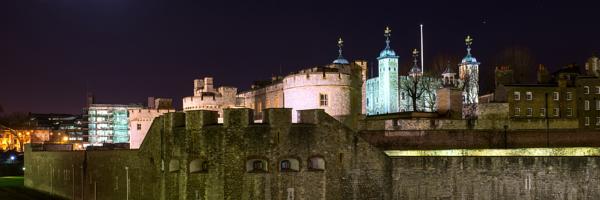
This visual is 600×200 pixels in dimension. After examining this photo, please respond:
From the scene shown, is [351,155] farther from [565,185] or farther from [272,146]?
[565,185]

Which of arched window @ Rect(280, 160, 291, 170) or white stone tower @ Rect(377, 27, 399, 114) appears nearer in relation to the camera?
arched window @ Rect(280, 160, 291, 170)

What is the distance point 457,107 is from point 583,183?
49.6 feet

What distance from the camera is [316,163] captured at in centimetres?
2906

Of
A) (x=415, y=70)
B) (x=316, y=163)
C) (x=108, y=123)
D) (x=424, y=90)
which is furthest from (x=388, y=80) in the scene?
(x=316, y=163)

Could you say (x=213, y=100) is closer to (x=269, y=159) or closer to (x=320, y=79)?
(x=320, y=79)

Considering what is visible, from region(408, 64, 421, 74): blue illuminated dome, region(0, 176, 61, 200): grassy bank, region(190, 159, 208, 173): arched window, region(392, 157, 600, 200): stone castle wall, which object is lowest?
region(0, 176, 61, 200): grassy bank

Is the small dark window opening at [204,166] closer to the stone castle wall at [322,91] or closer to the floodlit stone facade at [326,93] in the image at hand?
the floodlit stone facade at [326,93]

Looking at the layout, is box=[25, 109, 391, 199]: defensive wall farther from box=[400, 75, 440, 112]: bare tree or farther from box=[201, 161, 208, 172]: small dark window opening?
box=[400, 75, 440, 112]: bare tree

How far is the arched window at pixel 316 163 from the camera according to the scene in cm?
2880

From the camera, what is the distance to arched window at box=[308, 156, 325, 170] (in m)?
28.8

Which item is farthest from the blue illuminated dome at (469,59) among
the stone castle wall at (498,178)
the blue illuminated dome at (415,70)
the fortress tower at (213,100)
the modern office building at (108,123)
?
the stone castle wall at (498,178)

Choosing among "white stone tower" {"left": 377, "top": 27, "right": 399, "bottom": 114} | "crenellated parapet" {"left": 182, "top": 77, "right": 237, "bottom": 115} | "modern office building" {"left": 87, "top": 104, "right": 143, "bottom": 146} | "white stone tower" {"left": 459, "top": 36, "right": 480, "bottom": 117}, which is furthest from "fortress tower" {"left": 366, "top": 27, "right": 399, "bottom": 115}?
"crenellated parapet" {"left": 182, "top": 77, "right": 237, "bottom": 115}

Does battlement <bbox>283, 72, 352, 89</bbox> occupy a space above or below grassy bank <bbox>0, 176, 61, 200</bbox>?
above

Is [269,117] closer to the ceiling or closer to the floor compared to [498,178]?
closer to the ceiling
